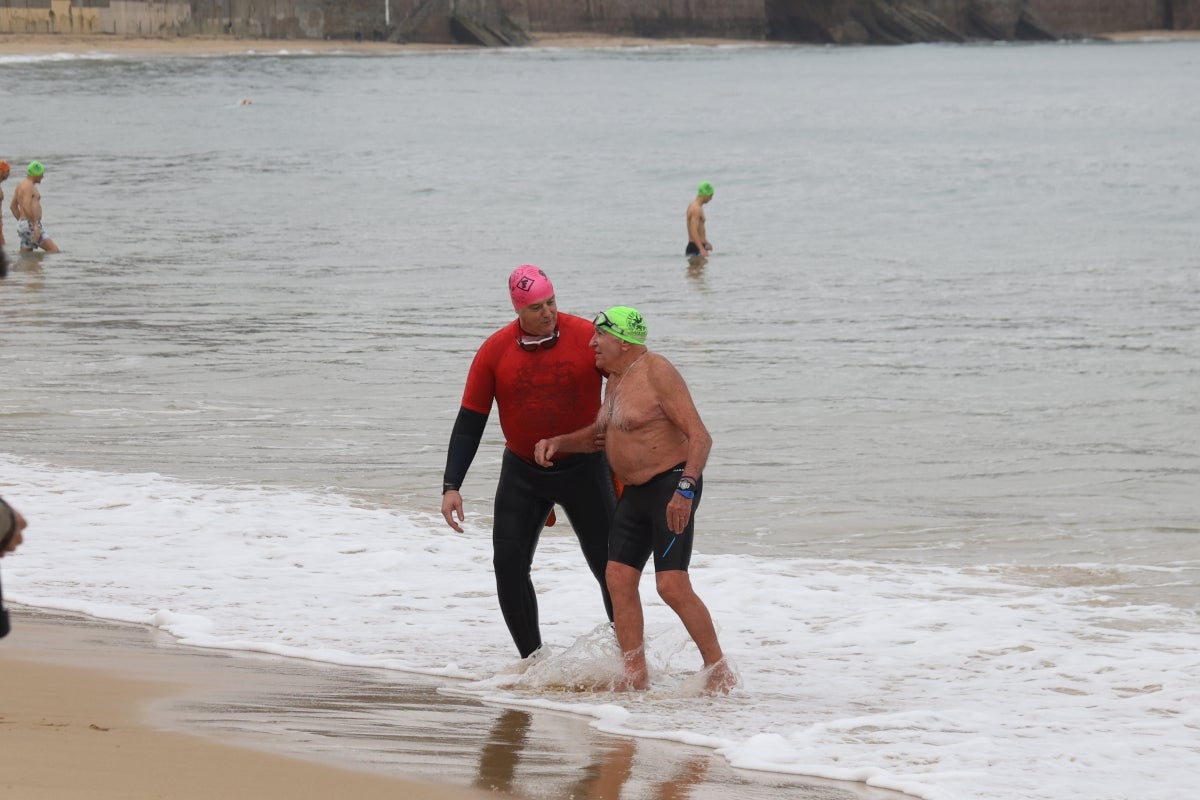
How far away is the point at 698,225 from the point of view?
74.5ft

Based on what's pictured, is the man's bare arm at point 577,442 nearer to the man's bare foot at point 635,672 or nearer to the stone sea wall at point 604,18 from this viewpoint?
the man's bare foot at point 635,672

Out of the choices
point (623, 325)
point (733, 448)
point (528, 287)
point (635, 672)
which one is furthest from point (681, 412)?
point (733, 448)

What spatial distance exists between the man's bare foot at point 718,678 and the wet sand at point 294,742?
2.00 ft

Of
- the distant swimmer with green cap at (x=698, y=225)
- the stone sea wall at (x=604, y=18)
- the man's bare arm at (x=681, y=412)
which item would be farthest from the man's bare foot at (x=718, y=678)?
the stone sea wall at (x=604, y=18)

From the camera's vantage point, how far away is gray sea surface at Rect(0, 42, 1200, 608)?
32.2ft

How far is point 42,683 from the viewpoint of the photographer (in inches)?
205

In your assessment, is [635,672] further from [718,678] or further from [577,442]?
[577,442]

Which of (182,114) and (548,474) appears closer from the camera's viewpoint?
(548,474)

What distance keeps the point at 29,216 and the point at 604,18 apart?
300 ft

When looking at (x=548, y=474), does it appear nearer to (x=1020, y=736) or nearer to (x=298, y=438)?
(x=1020, y=736)

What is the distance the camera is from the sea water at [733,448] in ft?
19.5

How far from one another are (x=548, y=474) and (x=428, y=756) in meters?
1.44

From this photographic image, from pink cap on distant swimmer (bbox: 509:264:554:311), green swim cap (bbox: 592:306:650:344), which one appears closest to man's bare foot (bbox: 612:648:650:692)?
green swim cap (bbox: 592:306:650:344)

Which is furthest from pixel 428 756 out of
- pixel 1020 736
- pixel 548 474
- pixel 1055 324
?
pixel 1055 324
